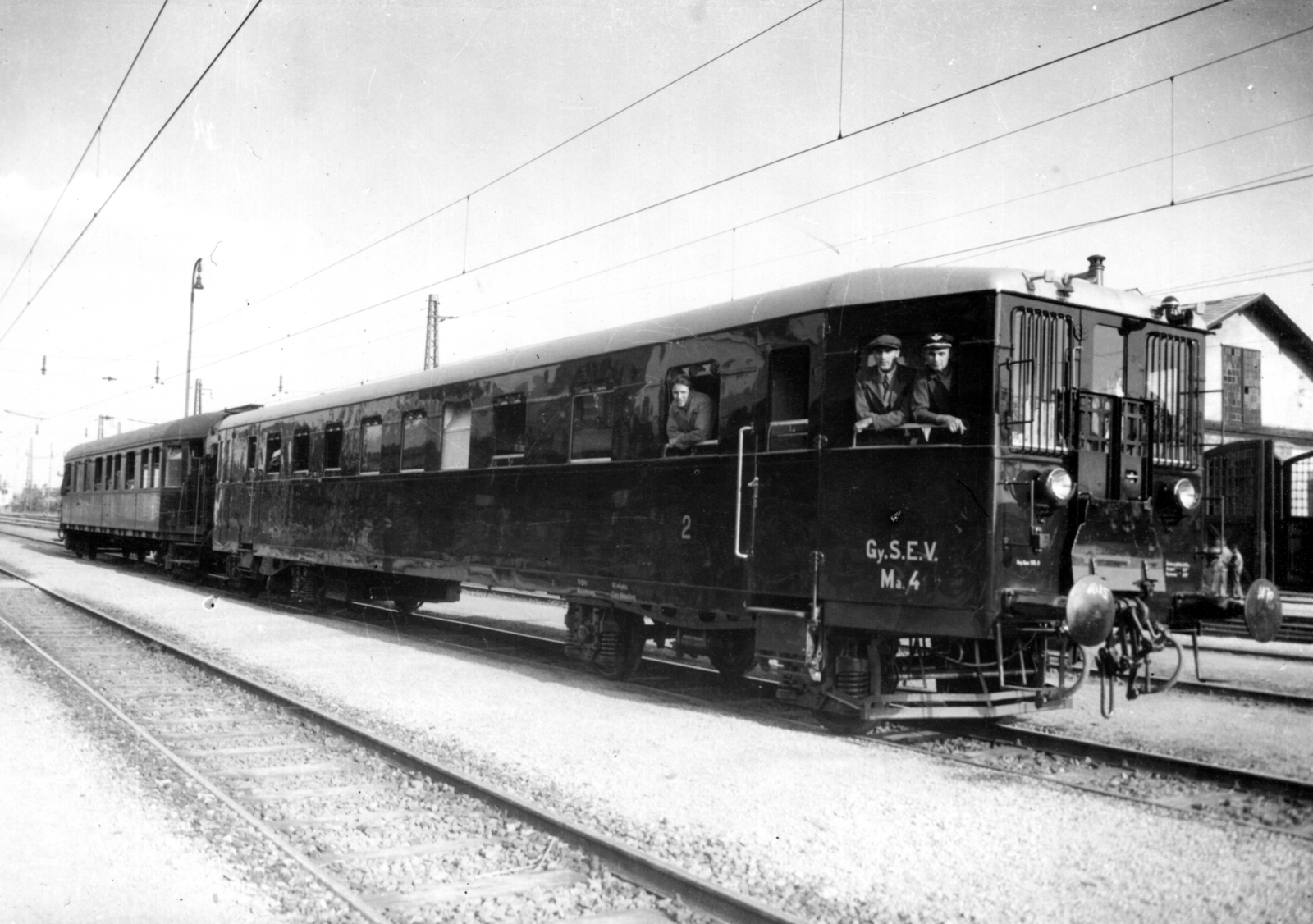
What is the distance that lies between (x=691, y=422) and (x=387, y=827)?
4.53 meters

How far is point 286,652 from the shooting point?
40.2 feet

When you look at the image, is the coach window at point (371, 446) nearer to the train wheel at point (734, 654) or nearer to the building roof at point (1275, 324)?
the train wheel at point (734, 654)

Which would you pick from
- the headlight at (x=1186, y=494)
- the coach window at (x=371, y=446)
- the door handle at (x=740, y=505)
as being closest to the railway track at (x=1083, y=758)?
the door handle at (x=740, y=505)

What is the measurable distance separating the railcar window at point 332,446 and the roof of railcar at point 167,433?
22.9ft

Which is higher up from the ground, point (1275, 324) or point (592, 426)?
point (1275, 324)

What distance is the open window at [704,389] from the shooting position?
29.0 ft

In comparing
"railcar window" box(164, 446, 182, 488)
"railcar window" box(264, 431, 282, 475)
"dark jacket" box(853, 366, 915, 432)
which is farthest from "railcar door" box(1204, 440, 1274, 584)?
"railcar window" box(164, 446, 182, 488)

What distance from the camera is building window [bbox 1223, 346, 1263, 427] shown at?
24438mm

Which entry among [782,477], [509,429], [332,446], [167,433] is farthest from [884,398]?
[167,433]

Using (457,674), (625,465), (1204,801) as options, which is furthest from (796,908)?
(457,674)

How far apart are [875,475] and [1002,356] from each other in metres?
1.24

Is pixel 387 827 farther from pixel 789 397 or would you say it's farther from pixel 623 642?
pixel 623 642

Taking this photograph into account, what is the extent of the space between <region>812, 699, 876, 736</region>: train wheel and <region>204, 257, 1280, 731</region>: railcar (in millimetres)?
23

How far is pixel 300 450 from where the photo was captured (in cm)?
1667
